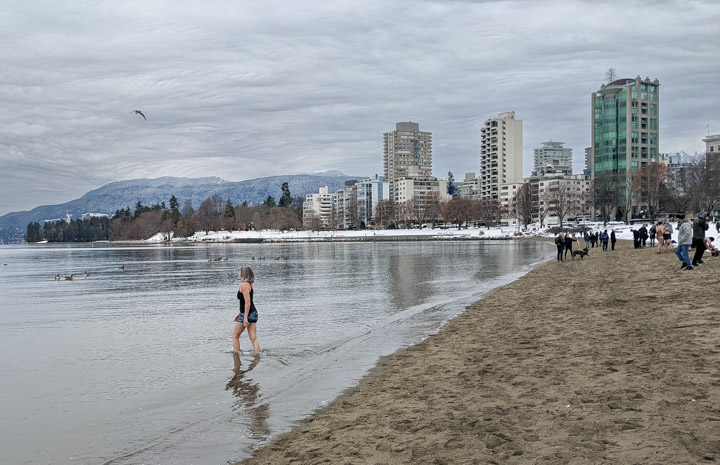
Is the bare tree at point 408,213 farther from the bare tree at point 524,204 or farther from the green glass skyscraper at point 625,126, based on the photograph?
the green glass skyscraper at point 625,126

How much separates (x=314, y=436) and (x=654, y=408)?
165 inches

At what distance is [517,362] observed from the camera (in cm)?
1012

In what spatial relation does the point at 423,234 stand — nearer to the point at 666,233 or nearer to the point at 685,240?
the point at 666,233

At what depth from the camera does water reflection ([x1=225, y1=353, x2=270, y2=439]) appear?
8188 mm

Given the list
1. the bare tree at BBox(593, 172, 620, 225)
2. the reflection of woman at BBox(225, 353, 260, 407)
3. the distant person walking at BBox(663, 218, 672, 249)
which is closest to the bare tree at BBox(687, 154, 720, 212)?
the bare tree at BBox(593, 172, 620, 225)

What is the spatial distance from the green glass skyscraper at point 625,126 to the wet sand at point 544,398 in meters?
144

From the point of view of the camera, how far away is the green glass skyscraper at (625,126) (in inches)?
5763

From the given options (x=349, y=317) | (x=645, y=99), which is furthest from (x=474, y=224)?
(x=349, y=317)

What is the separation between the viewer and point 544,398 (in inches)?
302

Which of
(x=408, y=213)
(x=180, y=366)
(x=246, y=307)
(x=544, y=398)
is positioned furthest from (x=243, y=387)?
(x=408, y=213)

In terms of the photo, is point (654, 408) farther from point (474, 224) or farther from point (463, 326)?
point (474, 224)

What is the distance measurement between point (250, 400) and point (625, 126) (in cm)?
15698

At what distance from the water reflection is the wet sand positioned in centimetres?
63

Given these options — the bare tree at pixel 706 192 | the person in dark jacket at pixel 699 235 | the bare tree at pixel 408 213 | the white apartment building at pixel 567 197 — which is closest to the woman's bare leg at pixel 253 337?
the person in dark jacket at pixel 699 235
